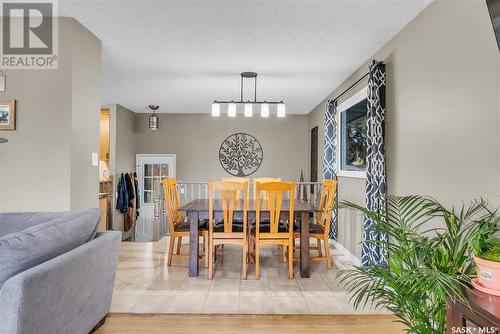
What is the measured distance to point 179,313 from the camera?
2.70 m

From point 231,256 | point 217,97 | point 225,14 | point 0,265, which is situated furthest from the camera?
point 217,97

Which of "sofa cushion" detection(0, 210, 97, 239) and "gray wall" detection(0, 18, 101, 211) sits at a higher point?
"gray wall" detection(0, 18, 101, 211)

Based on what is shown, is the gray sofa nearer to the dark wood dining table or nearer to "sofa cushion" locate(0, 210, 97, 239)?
"sofa cushion" locate(0, 210, 97, 239)

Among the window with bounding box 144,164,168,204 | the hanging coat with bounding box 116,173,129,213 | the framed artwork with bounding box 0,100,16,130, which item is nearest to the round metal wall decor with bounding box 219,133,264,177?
the window with bounding box 144,164,168,204

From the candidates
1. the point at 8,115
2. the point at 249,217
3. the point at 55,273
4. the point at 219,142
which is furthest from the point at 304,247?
the point at 219,142

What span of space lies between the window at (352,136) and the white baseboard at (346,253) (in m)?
1.06

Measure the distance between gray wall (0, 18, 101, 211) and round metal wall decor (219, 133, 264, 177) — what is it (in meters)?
5.02

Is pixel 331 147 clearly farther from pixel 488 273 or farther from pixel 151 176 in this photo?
pixel 151 176

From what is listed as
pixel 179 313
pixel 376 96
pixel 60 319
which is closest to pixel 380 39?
pixel 376 96

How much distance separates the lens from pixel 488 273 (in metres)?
1.41

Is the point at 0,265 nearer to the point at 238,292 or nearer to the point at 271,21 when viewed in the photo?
the point at 238,292

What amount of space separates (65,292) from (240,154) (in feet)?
20.4

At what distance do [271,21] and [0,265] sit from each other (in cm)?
259

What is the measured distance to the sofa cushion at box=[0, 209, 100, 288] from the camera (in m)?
1.60
